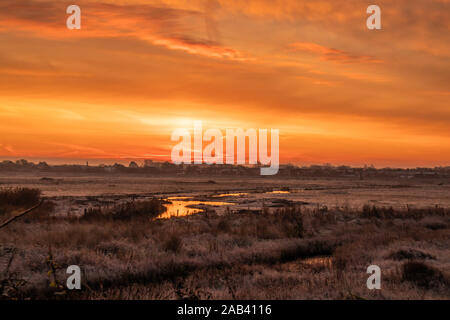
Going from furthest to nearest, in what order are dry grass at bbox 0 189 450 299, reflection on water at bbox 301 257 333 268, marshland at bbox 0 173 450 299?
reflection on water at bbox 301 257 333 268 → dry grass at bbox 0 189 450 299 → marshland at bbox 0 173 450 299

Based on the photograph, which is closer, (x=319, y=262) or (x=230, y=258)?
(x=319, y=262)

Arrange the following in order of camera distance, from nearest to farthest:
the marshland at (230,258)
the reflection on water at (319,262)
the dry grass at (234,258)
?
the marshland at (230,258) → the dry grass at (234,258) → the reflection on water at (319,262)

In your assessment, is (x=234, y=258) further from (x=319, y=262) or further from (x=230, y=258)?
(x=319, y=262)

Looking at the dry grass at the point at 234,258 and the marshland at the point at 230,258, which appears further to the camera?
the dry grass at the point at 234,258

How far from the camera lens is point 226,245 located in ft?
59.1

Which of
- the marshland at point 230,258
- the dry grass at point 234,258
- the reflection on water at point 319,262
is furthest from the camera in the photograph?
the reflection on water at point 319,262

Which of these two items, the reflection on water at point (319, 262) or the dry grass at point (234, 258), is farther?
the reflection on water at point (319, 262)

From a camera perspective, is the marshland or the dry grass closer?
the marshland

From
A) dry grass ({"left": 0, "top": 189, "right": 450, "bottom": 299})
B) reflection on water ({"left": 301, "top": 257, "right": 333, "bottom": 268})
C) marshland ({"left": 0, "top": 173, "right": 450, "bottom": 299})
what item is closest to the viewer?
marshland ({"left": 0, "top": 173, "right": 450, "bottom": 299})

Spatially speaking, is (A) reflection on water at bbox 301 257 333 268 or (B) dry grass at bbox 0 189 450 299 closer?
(B) dry grass at bbox 0 189 450 299

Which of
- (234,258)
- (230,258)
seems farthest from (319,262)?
(230,258)

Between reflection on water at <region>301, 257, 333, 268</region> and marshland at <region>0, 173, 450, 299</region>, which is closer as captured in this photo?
marshland at <region>0, 173, 450, 299</region>
